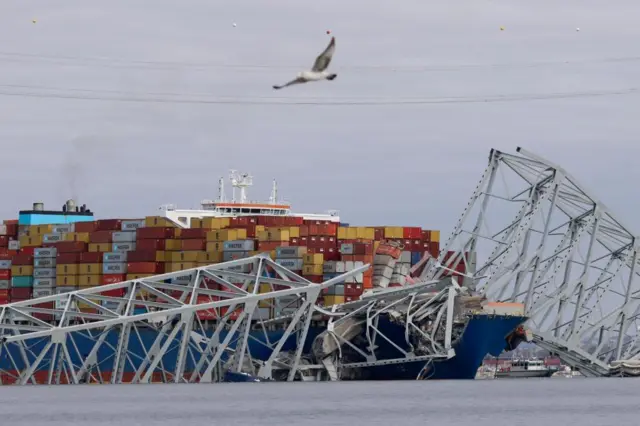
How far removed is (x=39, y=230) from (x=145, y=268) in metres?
14.5

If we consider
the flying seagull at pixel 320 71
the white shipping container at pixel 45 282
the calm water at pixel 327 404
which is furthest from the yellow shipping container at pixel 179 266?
the flying seagull at pixel 320 71

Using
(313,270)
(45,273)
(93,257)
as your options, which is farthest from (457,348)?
(45,273)

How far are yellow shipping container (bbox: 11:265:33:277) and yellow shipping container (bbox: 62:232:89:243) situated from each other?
3.51m

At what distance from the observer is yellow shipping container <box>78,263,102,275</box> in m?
137

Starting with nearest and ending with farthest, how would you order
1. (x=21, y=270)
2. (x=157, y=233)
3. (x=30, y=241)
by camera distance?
1. (x=157, y=233)
2. (x=21, y=270)
3. (x=30, y=241)

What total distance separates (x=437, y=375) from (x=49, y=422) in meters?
38.9

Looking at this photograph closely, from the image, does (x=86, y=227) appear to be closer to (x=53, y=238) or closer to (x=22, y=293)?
(x=53, y=238)

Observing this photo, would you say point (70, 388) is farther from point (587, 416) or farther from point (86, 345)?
point (587, 416)

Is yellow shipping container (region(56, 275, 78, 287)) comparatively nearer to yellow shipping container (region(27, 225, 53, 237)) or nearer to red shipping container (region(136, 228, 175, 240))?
red shipping container (region(136, 228, 175, 240))

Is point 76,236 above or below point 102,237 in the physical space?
above

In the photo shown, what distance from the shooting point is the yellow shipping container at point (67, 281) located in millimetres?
137750

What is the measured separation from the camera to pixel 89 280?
451 feet

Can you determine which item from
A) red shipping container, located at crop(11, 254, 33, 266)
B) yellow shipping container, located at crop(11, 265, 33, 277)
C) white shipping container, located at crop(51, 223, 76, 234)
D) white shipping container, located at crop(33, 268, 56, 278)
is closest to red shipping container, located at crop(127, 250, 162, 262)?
white shipping container, located at crop(33, 268, 56, 278)

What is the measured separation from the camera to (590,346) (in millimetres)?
136500
